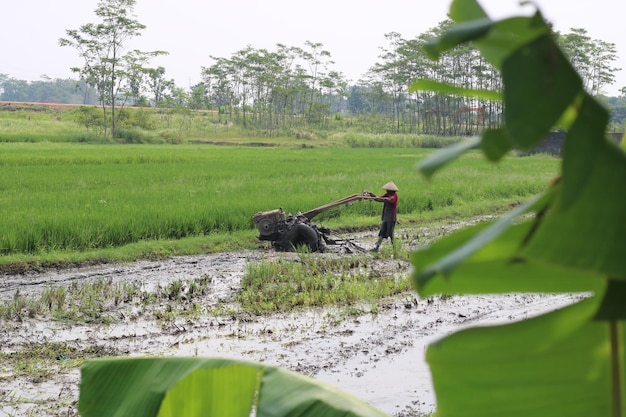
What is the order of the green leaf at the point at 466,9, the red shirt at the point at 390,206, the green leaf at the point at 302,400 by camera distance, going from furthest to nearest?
the red shirt at the point at 390,206 → the green leaf at the point at 302,400 → the green leaf at the point at 466,9

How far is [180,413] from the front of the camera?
729 mm

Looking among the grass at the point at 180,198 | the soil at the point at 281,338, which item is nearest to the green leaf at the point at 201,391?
the soil at the point at 281,338

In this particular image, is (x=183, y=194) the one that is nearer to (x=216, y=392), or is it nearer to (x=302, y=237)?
(x=302, y=237)

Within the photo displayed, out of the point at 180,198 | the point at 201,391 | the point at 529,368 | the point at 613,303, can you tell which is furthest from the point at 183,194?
the point at 613,303

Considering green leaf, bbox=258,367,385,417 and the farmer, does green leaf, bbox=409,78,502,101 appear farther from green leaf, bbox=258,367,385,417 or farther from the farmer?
the farmer

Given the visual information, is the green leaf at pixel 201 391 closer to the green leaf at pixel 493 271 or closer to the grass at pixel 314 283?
the green leaf at pixel 493 271

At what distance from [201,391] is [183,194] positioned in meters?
11.5

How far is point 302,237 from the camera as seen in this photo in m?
8.48

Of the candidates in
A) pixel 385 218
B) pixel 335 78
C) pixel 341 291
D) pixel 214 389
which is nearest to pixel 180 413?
pixel 214 389

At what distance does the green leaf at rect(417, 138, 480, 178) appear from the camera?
0.92 ft

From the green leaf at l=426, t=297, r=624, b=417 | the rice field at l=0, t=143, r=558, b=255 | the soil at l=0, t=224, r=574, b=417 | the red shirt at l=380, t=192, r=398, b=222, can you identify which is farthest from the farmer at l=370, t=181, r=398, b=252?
the green leaf at l=426, t=297, r=624, b=417

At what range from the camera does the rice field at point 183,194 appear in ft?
28.5

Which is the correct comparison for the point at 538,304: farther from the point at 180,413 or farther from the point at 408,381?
the point at 180,413

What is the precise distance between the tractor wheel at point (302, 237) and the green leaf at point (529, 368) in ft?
25.9
